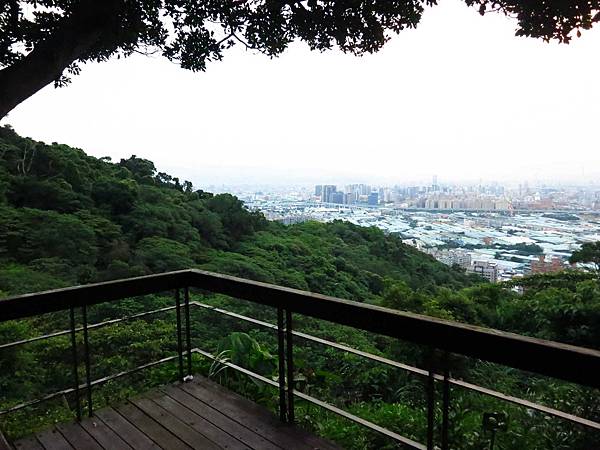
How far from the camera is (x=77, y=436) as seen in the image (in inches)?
87.6

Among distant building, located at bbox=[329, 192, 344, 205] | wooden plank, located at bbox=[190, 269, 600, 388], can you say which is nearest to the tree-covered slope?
distant building, located at bbox=[329, 192, 344, 205]

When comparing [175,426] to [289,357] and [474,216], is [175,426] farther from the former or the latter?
[474,216]

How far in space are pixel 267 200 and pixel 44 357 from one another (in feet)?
40.5

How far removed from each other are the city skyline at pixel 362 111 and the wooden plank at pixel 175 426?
8.42ft

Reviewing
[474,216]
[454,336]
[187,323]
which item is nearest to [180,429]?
[187,323]

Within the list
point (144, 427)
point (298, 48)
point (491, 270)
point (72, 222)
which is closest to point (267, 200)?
point (72, 222)

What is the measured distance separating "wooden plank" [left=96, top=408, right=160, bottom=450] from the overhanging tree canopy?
178cm

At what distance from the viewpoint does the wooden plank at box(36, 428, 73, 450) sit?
2.12 metres

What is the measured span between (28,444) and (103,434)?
0.36 m

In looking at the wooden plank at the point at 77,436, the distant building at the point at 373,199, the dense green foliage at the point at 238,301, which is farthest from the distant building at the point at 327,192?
the wooden plank at the point at 77,436

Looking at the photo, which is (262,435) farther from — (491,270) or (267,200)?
(267,200)

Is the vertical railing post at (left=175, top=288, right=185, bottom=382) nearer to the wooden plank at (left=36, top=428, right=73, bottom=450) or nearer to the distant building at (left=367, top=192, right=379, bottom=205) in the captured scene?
the wooden plank at (left=36, top=428, right=73, bottom=450)

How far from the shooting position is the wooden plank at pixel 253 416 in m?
2.13

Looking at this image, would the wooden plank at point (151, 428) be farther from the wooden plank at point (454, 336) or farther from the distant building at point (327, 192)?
the distant building at point (327, 192)
